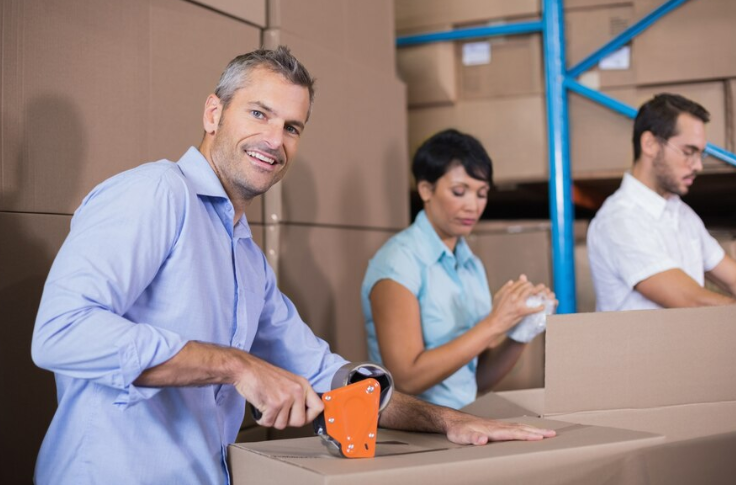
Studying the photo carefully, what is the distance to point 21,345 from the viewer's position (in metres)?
1.18

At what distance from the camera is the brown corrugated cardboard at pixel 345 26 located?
174 cm

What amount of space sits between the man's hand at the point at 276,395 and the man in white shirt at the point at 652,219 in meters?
1.13

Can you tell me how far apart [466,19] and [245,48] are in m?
0.96

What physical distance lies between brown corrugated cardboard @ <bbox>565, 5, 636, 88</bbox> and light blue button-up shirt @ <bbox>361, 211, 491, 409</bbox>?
0.81 metres

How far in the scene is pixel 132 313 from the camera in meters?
0.94

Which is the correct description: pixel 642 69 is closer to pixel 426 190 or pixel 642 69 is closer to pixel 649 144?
pixel 649 144

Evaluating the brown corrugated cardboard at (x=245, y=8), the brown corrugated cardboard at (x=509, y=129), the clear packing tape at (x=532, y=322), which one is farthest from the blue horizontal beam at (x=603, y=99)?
the brown corrugated cardboard at (x=245, y=8)

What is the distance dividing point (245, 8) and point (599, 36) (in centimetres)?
111

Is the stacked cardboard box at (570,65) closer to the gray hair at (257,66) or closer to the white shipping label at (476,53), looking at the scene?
the white shipping label at (476,53)

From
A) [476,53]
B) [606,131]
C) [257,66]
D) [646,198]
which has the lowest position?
[646,198]

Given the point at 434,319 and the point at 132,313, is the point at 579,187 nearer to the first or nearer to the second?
the point at 434,319

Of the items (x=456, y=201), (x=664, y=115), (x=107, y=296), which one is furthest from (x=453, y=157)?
(x=107, y=296)

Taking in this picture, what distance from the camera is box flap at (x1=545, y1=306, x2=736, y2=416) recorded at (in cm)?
103

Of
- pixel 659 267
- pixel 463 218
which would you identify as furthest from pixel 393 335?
pixel 659 267
